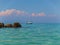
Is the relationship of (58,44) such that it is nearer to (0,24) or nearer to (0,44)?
(0,44)

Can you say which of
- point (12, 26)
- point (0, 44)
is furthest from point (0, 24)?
point (0, 44)

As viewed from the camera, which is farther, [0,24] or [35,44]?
[0,24]

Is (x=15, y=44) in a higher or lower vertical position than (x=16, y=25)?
lower

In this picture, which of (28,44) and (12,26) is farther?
(12,26)

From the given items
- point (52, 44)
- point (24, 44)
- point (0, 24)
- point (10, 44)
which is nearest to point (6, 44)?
point (10, 44)

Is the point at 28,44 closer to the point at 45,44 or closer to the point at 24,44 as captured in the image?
the point at 24,44

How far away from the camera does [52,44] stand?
700 inches

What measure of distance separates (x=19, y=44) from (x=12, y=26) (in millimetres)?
32720

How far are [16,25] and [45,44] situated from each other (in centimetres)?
3195

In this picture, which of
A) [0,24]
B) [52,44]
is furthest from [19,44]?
[0,24]

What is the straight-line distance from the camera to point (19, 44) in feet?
57.4

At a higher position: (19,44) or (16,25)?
(16,25)

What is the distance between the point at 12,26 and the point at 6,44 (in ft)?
106

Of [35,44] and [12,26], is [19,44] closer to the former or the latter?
[35,44]
